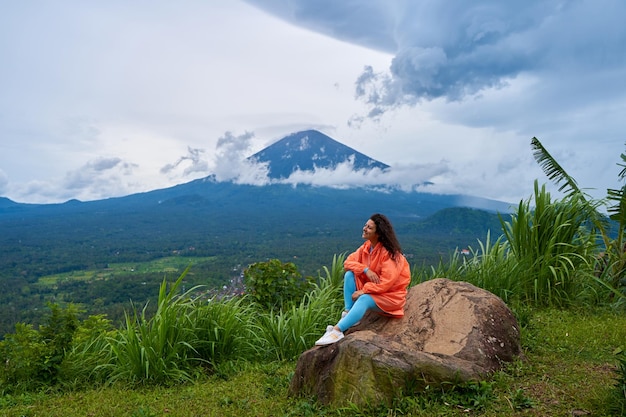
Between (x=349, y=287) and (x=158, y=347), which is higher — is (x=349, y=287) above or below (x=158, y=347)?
above

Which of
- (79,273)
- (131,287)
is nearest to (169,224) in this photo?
(79,273)

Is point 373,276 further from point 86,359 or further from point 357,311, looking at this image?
point 86,359

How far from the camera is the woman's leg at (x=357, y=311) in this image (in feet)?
15.9

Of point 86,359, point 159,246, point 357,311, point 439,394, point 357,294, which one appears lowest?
point 159,246

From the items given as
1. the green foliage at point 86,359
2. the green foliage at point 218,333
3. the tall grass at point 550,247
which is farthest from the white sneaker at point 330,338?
the tall grass at point 550,247

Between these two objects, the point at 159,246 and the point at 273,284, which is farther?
the point at 159,246

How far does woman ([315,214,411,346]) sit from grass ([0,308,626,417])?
1004 mm

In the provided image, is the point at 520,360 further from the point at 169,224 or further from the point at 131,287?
the point at 169,224

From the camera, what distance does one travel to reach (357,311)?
16.1ft

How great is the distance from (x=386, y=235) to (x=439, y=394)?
175cm

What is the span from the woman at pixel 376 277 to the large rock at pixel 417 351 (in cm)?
29

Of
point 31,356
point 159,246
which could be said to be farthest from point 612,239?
point 159,246

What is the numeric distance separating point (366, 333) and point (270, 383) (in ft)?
4.03

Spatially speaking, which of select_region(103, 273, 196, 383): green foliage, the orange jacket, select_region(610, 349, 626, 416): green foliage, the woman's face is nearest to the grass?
select_region(610, 349, 626, 416): green foliage
